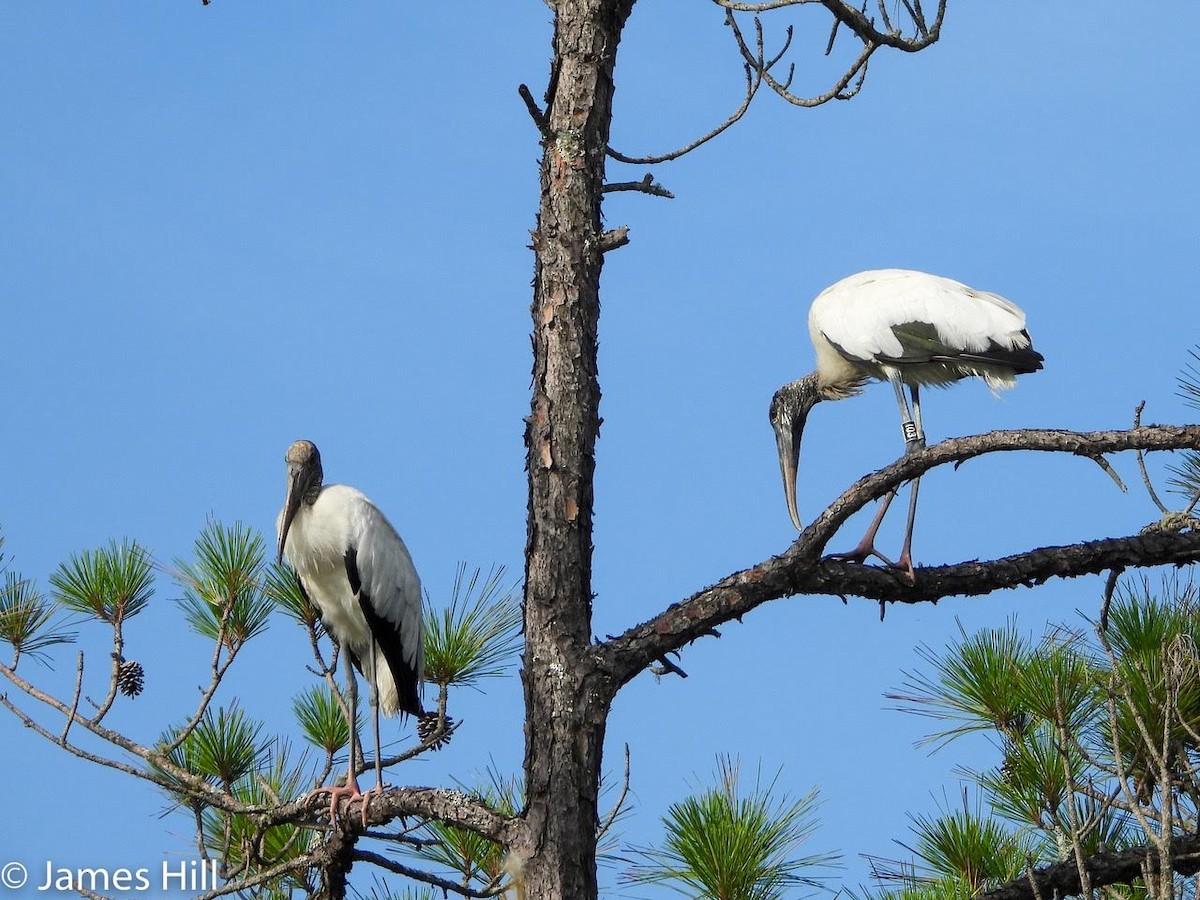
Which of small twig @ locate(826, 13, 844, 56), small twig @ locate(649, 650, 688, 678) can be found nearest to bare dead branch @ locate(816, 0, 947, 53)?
small twig @ locate(826, 13, 844, 56)

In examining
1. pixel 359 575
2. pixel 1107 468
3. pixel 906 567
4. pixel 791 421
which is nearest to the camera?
pixel 1107 468

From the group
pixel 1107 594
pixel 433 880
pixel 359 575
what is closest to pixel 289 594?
pixel 359 575

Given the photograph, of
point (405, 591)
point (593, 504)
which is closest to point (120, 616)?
point (405, 591)

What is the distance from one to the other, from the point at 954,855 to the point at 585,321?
2429 mm

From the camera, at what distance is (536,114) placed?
492cm

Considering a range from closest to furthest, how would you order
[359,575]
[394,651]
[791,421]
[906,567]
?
[906,567] → [359,575] → [394,651] → [791,421]

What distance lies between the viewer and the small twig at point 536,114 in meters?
4.81

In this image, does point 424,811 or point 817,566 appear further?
point 424,811

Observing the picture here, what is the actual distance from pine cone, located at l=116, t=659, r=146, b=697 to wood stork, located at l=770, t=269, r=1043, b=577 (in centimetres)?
284

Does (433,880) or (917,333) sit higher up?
(917,333)

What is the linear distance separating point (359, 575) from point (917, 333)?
2.61m

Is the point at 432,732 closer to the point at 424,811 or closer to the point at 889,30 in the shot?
the point at 424,811

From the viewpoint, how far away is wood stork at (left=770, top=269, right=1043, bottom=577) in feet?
20.7

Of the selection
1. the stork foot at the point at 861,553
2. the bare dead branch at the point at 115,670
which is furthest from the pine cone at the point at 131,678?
the stork foot at the point at 861,553
